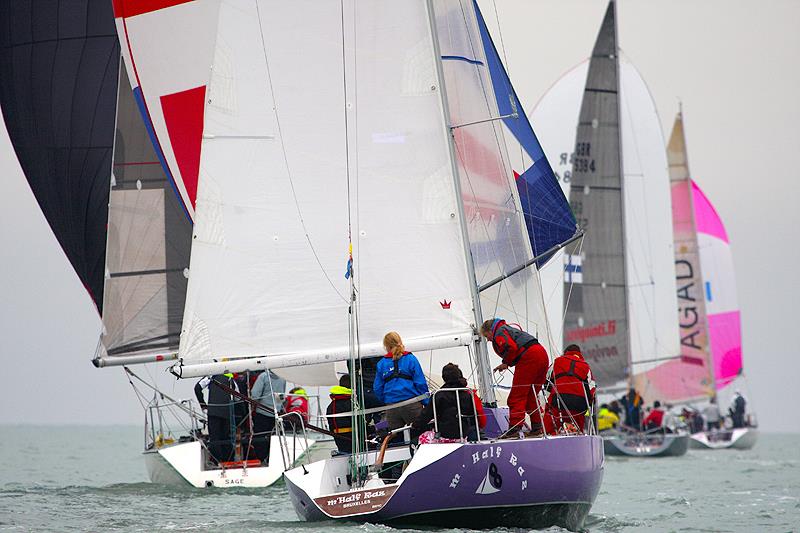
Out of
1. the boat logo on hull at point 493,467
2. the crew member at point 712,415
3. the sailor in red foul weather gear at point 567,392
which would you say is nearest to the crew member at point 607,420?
the crew member at point 712,415

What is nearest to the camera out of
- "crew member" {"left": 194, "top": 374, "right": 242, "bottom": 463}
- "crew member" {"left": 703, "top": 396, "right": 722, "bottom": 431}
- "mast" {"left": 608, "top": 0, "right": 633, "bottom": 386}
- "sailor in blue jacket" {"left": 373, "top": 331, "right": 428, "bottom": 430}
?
"sailor in blue jacket" {"left": 373, "top": 331, "right": 428, "bottom": 430}

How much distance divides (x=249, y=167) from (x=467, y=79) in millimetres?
2800

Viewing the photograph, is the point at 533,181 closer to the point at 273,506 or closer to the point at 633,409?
the point at 273,506

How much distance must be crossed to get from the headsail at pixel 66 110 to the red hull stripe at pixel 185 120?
1712 millimetres

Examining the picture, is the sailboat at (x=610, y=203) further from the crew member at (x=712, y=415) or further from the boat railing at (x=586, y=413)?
the boat railing at (x=586, y=413)

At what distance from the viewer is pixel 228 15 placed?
14.0 metres

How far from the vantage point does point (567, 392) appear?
12.8 metres

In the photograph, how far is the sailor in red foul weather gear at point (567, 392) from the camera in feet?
41.7

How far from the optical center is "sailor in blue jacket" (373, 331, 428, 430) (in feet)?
40.9

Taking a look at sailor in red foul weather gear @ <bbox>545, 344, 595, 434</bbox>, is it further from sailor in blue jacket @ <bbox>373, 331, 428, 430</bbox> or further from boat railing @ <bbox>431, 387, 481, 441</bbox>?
sailor in blue jacket @ <bbox>373, 331, 428, 430</bbox>

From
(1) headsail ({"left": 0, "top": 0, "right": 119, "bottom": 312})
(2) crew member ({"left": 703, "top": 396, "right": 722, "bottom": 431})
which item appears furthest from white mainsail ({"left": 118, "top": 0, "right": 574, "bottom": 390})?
(2) crew member ({"left": 703, "top": 396, "right": 722, "bottom": 431})

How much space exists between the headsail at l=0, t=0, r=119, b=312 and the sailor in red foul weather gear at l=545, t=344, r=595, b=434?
32.7 ft

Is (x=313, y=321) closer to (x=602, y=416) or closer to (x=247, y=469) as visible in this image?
(x=247, y=469)

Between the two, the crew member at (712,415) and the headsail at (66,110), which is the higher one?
the headsail at (66,110)
